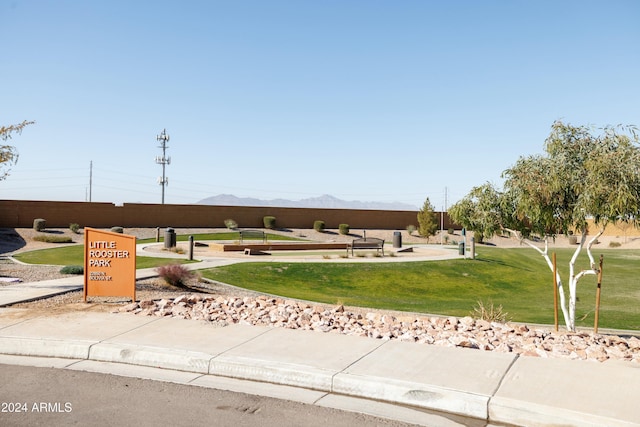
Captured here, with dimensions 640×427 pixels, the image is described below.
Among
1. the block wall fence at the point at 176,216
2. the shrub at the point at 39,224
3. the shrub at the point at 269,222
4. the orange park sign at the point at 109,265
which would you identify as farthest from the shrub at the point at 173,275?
the shrub at the point at 269,222

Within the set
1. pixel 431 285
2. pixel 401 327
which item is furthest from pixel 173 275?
pixel 431 285

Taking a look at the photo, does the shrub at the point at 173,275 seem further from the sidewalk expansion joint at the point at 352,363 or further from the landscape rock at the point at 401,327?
the sidewalk expansion joint at the point at 352,363

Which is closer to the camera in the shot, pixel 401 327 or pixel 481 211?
pixel 401 327

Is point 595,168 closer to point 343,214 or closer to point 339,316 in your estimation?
point 339,316

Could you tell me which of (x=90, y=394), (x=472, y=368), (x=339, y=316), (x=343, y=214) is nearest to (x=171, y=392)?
(x=90, y=394)

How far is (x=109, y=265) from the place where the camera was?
12750 mm

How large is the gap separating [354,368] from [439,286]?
875 inches

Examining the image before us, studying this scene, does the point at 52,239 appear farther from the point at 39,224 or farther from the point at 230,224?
the point at 230,224

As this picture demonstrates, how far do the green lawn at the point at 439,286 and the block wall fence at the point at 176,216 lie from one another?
3160 cm

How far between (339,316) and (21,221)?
50.9 metres

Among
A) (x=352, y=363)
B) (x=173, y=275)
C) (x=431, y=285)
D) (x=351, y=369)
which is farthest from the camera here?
(x=431, y=285)

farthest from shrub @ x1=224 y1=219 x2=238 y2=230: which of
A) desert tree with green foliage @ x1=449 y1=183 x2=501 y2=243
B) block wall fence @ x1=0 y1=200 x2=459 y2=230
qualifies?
desert tree with green foliage @ x1=449 y1=183 x2=501 y2=243

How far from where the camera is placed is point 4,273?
62.0 feet

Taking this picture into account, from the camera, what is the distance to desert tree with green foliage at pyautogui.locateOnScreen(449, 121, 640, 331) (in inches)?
510
